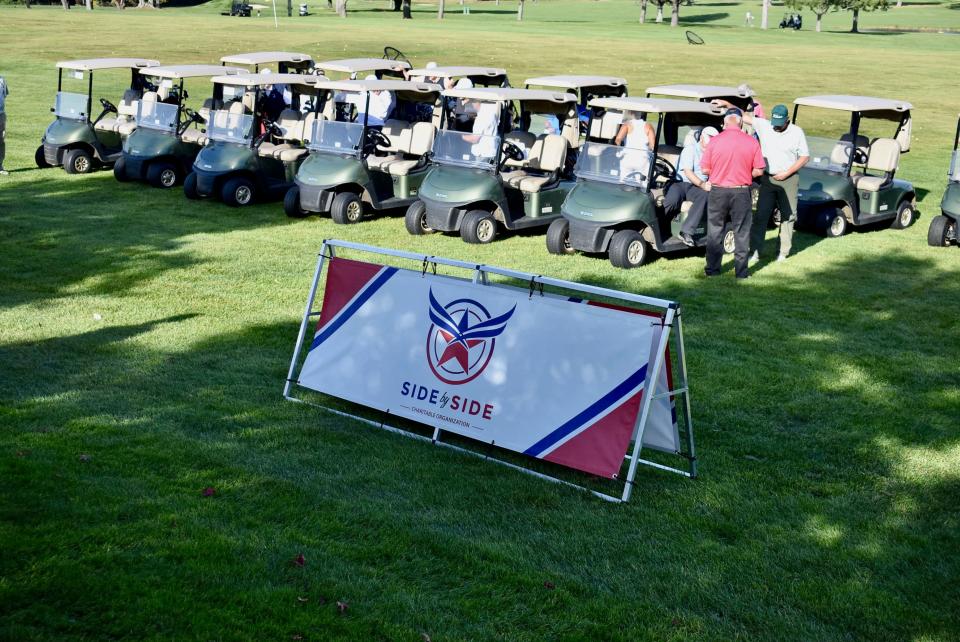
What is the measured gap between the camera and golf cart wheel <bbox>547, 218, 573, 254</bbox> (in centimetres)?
1177

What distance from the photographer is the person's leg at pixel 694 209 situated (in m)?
11.2

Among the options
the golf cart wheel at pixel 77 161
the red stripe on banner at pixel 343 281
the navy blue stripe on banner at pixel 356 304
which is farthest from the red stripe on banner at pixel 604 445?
the golf cart wheel at pixel 77 161

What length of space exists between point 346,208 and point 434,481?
822cm

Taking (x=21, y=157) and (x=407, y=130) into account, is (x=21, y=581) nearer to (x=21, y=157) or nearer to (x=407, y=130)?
(x=407, y=130)

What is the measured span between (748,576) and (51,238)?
384 inches

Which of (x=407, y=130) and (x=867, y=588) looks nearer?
(x=867, y=588)

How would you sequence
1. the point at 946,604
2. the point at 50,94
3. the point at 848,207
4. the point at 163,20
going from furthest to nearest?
the point at 163,20 → the point at 50,94 → the point at 848,207 → the point at 946,604

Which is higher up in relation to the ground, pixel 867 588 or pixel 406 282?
pixel 406 282

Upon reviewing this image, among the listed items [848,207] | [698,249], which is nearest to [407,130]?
[698,249]

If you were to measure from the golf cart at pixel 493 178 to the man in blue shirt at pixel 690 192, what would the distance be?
158 cm

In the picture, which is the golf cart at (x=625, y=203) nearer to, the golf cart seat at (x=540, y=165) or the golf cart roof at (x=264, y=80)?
the golf cart seat at (x=540, y=165)

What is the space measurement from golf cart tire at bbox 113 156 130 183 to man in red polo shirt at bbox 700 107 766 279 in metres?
9.34

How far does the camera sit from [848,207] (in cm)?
1309

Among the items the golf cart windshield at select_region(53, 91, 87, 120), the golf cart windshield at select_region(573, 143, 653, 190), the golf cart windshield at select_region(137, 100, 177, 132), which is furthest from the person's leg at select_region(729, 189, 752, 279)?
the golf cart windshield at select_region(53, 91, 87, 120)
